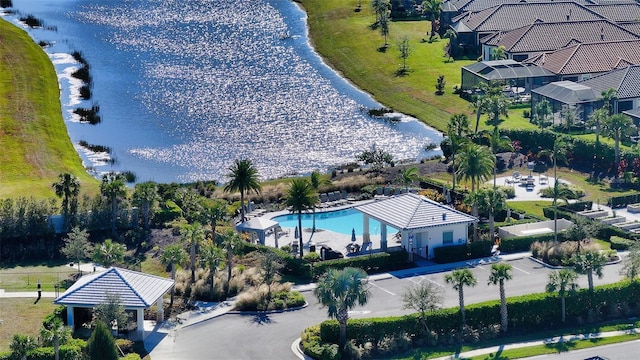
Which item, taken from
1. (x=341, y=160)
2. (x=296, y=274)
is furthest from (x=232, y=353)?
(x=341, y=160)

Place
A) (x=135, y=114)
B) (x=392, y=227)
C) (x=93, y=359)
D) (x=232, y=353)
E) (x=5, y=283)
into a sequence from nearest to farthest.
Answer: (x=93, y=359)
(x=232, y=353)
(x=5, y=283)
(x=392, y=227)
(x=135, y=114)

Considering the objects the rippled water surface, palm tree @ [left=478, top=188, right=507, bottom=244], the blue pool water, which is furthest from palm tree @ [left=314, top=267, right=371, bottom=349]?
the rippled water surface

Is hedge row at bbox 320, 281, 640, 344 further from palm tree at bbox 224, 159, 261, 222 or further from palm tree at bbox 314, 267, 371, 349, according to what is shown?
palm tree at bbox 224, 159, 261, 222

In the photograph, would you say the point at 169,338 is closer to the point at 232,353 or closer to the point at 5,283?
the point at 232,353

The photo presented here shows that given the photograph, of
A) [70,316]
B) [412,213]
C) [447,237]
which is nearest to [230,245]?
[70,316]

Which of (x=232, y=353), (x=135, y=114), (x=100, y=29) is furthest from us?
(x=100, y=29)
